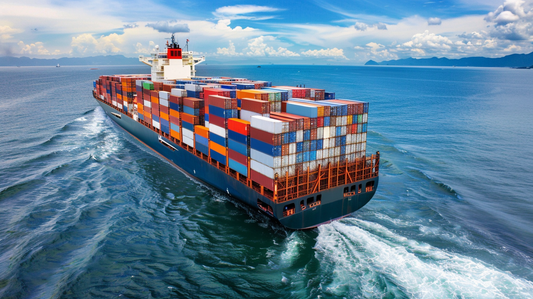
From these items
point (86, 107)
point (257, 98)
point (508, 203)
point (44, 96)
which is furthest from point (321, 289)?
point (44, 96)

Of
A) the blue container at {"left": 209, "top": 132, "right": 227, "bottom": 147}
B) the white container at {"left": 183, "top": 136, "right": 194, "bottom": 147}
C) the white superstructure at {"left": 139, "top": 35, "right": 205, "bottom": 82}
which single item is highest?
the white superstructure at {"left": 139, "top": 35, "right": 205, "bottom": 82}

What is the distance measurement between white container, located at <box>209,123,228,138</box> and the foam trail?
10714 millimetres

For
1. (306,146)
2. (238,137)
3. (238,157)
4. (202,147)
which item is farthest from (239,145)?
(202,147)

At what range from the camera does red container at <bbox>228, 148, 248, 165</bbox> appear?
74.0 feet

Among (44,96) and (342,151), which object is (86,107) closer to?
(44,96)

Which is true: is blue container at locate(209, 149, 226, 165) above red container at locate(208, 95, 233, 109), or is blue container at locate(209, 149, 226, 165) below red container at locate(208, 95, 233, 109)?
below

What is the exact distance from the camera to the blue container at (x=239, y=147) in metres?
22.3

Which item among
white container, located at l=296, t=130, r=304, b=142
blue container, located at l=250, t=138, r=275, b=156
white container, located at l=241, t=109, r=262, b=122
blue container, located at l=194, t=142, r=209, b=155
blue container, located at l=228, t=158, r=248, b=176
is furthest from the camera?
blue container, located at l=194, t=142, r=209, b=155

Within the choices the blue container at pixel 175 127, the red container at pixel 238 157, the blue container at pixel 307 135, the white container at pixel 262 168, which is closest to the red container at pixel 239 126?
the red container at pixel 238 157

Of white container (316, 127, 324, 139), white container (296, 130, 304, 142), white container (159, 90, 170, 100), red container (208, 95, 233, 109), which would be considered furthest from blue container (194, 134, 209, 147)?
white container (316, 127, 324, 139)

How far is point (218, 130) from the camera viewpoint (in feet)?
83.2

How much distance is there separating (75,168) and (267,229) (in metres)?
24.7

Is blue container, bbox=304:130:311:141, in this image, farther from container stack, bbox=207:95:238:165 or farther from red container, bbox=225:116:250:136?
container stack, bbox=207:95:238:165

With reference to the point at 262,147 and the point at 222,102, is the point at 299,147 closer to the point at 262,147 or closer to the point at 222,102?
the point at 262,147
